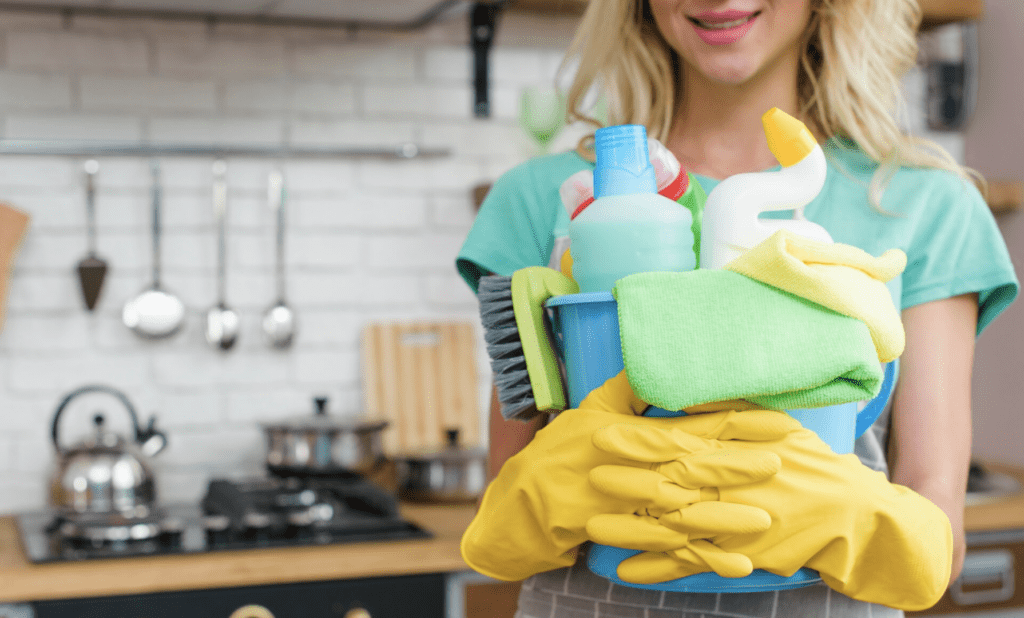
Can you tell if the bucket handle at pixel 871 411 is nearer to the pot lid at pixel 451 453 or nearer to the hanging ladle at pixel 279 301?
the pot lid at pixel 451 453

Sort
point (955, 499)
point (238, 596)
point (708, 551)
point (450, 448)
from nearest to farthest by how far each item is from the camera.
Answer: point (708, 551), point (955, 499), point (238, 596), point (450, 448)

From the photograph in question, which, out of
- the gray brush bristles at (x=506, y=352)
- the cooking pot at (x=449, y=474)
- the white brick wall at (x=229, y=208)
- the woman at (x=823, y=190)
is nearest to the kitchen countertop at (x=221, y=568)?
the cooking pot at (x=449, y=474)

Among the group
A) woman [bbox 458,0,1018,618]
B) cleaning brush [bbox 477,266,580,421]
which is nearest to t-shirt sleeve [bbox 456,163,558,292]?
woman [bbox 458,0,1018,618]

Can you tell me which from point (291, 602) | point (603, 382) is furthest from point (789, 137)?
point (291, 602)

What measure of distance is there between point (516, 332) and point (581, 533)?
0.13 metres

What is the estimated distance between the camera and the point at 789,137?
1.95 ft

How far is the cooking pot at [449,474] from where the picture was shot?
1841 mm

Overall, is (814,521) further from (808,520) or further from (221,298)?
(221,298)

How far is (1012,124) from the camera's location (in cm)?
224

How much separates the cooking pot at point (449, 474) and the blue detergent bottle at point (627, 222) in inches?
50.2

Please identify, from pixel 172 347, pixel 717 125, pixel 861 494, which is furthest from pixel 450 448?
pixel 861 494

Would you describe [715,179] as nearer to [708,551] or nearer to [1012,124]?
[708,551]

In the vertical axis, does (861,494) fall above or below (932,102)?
below

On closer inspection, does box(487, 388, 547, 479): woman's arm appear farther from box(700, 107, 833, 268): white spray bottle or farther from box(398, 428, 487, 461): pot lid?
box(398, 428, 487, 461): pot lid
